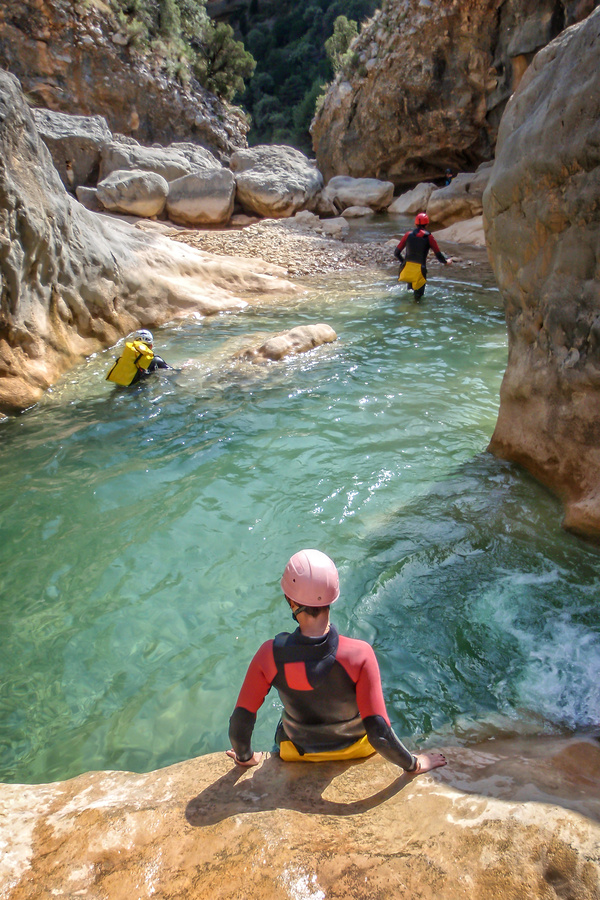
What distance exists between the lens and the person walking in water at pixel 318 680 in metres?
1.85

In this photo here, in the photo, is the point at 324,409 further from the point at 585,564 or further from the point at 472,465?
the point at 585,564

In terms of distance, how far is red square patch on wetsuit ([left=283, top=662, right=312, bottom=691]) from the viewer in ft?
6.33

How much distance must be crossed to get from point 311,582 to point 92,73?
87.3 ft

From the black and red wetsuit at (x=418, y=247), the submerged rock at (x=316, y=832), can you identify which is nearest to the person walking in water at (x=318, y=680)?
the submerged rock at (x=316, y=832)

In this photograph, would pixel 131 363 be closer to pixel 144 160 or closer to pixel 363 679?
pixel 363 679

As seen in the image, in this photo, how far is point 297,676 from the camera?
1.95 meters

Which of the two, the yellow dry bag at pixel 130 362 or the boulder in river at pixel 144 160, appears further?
the boulder in river at pixel 144 160

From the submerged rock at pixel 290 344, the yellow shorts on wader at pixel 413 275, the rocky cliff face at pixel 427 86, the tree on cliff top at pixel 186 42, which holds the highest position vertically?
the tree on cliff top at pixel 186 42

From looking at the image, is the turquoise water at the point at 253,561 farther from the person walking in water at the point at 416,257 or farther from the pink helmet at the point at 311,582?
the person walking in water at the point at 416,257

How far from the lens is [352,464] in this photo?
16.6 ft

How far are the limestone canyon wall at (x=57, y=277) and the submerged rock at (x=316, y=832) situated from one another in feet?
17.3

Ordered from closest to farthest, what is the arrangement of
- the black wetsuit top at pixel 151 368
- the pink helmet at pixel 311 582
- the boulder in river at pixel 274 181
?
the pink helmet at pixel 311 582
the black wetsuit top at pixel 151 368
the boulder in river at pixel 274 181

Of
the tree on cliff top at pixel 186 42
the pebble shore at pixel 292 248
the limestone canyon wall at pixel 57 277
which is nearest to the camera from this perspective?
the limestone canyon wall at pixel 57 277

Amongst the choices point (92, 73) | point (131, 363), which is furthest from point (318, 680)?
point (92, 73)
